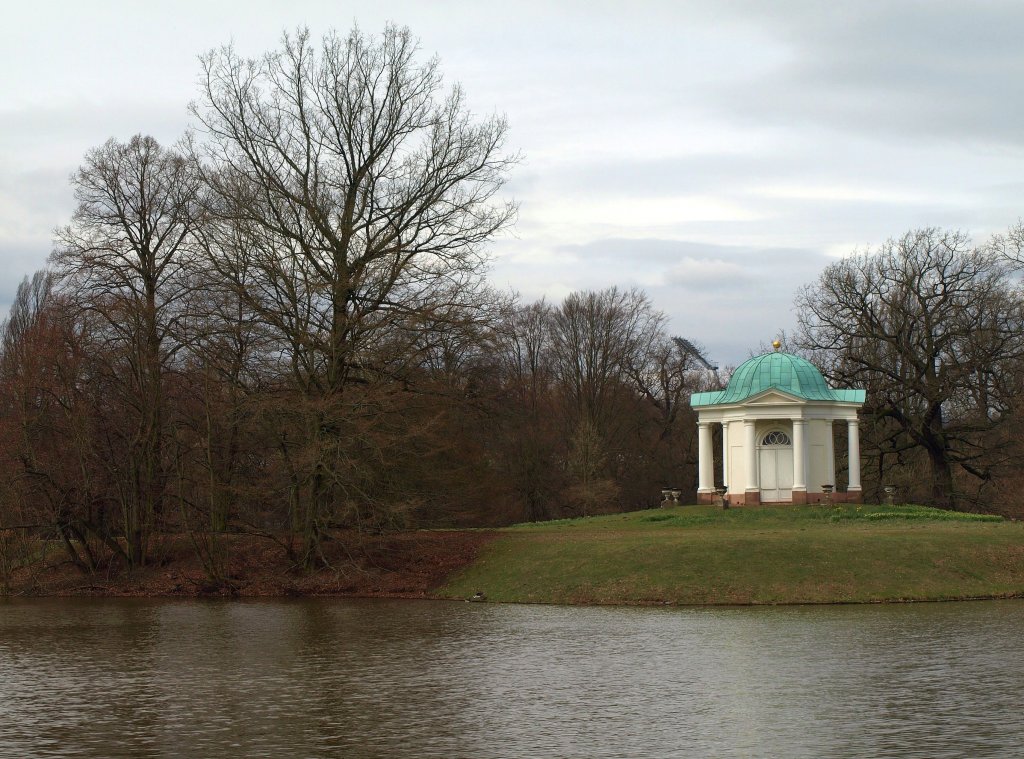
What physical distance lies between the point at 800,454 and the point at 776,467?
1740mm

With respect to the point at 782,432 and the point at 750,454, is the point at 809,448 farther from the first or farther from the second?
the point at 750,454

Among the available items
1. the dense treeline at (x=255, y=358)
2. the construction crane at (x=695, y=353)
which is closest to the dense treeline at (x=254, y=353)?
the dense treeline at (x=255, y=358)

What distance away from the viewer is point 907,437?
58.5m

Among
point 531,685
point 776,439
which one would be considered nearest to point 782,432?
point 776,439

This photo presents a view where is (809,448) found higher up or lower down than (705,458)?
higher up

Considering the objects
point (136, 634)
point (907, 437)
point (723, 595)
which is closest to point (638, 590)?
point (723, 595)

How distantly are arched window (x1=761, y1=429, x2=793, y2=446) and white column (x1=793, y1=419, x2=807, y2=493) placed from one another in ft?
4.20

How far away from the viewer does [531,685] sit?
17.8 metres

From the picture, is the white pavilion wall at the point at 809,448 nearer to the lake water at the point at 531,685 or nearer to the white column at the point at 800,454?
the white column at the point at 800,454

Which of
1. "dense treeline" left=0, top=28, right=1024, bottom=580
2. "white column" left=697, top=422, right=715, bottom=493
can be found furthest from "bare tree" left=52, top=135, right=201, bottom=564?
"white column" left=697, top=422, right=715, bottom=493

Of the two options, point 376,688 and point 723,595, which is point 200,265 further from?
point 376,688

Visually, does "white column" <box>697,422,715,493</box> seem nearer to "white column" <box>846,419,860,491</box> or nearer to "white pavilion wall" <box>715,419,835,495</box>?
"white pavilion wall" <box>715,419,835,495</box>

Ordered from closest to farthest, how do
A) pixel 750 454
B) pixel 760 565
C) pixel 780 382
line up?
pixel 760 565
pixel 750 454
pixel 780 382

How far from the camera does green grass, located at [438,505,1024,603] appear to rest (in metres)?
30.4
